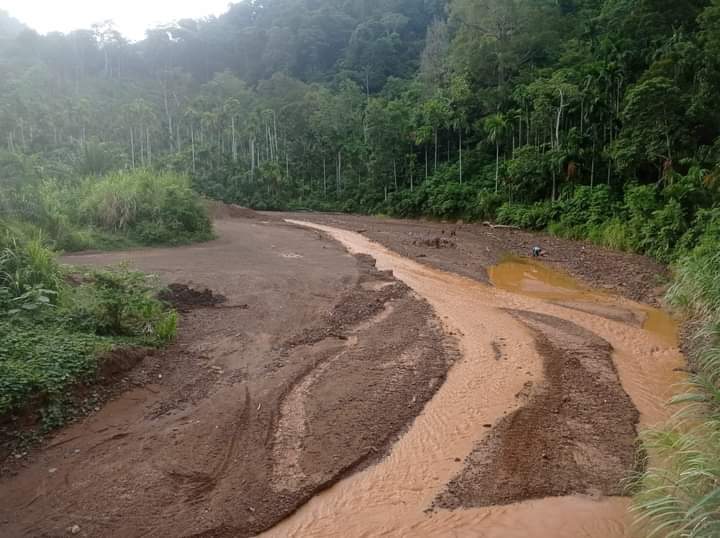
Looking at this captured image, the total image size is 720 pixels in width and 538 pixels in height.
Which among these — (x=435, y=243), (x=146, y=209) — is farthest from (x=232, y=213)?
(x=435, y=243)

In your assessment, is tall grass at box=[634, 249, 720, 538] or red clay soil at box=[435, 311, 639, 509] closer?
tall grass at box=[634, 249, 720, 538]

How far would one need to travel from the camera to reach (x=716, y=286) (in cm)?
1001

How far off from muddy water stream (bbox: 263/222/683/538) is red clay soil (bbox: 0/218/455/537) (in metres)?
0.28

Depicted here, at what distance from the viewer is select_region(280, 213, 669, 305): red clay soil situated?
14.6 meters

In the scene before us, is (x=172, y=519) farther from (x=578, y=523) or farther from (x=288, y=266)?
(x=288, y=266)

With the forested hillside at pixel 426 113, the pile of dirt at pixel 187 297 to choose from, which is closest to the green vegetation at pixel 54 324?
the pile of dirt at pixel 187 297

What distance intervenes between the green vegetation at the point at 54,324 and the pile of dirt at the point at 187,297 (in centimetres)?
47

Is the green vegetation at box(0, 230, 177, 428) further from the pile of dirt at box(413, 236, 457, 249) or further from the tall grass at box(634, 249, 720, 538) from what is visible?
the pile of dirt at box(413, 236, 457, 249)

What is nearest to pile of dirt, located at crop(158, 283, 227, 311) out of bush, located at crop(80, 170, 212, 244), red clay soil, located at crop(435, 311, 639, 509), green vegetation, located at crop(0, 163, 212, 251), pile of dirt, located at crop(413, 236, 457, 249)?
red clay soil, located at crop(435, 311, 639, 509)

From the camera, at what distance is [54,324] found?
7.53 meters

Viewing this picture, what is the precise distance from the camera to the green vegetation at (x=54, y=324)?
19.8 feet

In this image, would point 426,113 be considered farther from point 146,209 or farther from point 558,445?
point 558,445

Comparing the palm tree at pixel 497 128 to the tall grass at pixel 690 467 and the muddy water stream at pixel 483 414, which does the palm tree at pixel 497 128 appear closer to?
the muddy water stream at pixel 483 414

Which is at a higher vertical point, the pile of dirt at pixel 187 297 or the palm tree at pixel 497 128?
the palm tree at pixel 497 128
